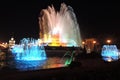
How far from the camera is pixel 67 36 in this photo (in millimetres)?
77625

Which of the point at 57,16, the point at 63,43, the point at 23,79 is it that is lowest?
the point at 23,79

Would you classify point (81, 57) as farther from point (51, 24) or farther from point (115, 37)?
point (115, 37)

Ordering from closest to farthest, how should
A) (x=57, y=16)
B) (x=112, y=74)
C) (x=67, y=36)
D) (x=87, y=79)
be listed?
(x=87, y=79), (x=112, y=74), (x=57, y=16), (x=67, y=36)

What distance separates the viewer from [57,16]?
6488 cm

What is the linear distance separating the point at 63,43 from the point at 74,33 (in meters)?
9.08

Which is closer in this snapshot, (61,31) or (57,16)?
(57,16)

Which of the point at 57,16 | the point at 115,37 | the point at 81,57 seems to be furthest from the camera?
the point at 115,37

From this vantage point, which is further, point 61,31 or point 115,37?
point 115,37

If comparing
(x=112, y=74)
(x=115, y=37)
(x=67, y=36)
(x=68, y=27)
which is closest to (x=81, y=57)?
(x=112, y=74)

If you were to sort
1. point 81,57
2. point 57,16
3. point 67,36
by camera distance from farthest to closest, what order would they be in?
point 67,36, point 57,16, point 81,57

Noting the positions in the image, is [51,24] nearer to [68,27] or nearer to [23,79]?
[68,27]

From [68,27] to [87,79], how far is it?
57497 millimetres

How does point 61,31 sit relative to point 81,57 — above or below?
above

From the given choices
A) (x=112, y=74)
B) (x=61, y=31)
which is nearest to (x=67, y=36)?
(x=61, y=31)
